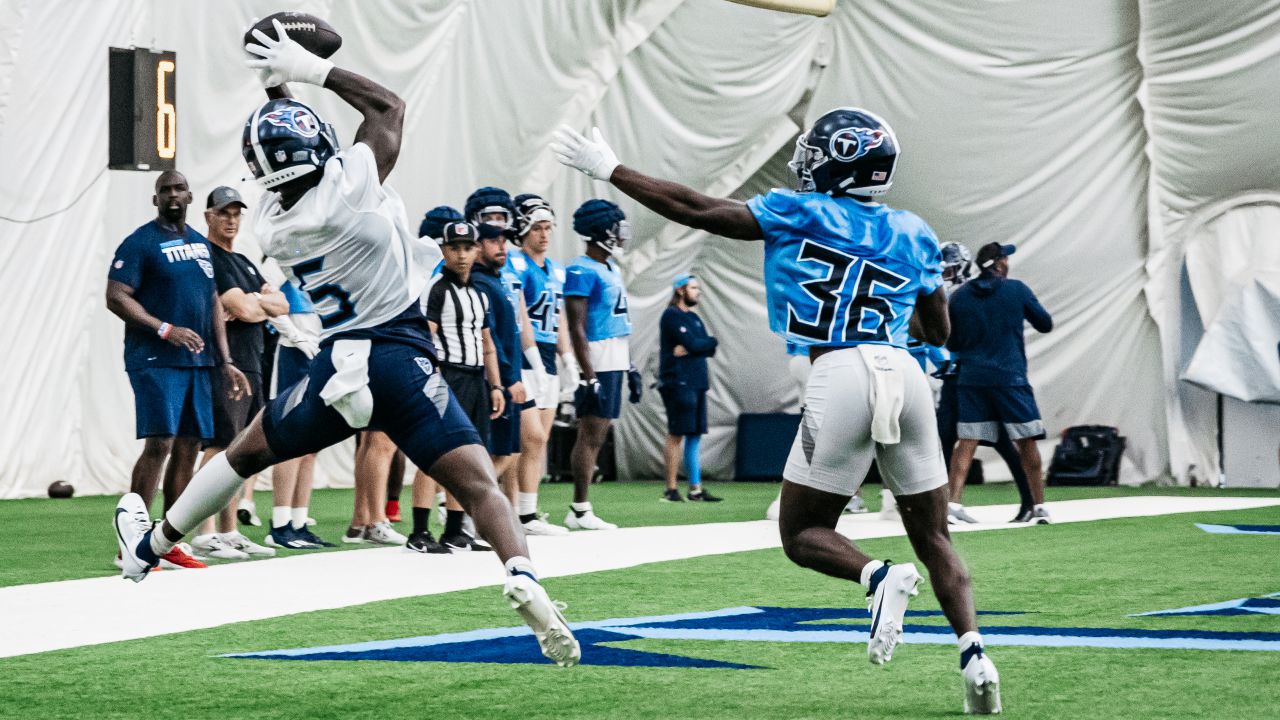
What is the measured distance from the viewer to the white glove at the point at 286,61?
18.4 ft

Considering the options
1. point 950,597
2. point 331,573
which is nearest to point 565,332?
point 331,573

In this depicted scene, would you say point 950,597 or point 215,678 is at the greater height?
point 950,597

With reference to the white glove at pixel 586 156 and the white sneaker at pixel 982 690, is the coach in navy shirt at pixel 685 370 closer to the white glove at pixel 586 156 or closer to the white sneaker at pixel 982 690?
the white glove at pixel 586 156

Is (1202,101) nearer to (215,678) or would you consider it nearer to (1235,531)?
(1235,531)

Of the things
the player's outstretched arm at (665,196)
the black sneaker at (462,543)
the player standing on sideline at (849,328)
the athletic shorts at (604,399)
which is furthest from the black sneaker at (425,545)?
the player standing on sideline at (849,328)

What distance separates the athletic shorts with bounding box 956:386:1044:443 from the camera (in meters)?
11.6

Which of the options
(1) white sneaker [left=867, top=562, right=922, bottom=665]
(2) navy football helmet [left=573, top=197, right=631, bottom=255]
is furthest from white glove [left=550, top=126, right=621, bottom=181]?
(2) navy football helmet [left=573, top=197, right=631, bottom=255]

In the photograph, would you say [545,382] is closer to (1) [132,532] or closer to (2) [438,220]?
(2) [438,220]

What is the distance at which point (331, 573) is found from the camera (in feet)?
26.1

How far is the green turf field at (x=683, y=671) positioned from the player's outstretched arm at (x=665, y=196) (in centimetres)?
135

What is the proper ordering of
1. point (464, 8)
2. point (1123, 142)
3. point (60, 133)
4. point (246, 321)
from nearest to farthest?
point (246, 321), point (60, 133), point (464, 8), point (1123, 142)

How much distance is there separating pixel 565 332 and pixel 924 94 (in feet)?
29.4

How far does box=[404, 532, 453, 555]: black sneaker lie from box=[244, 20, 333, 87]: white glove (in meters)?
3.89

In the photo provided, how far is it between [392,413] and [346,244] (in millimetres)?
567
